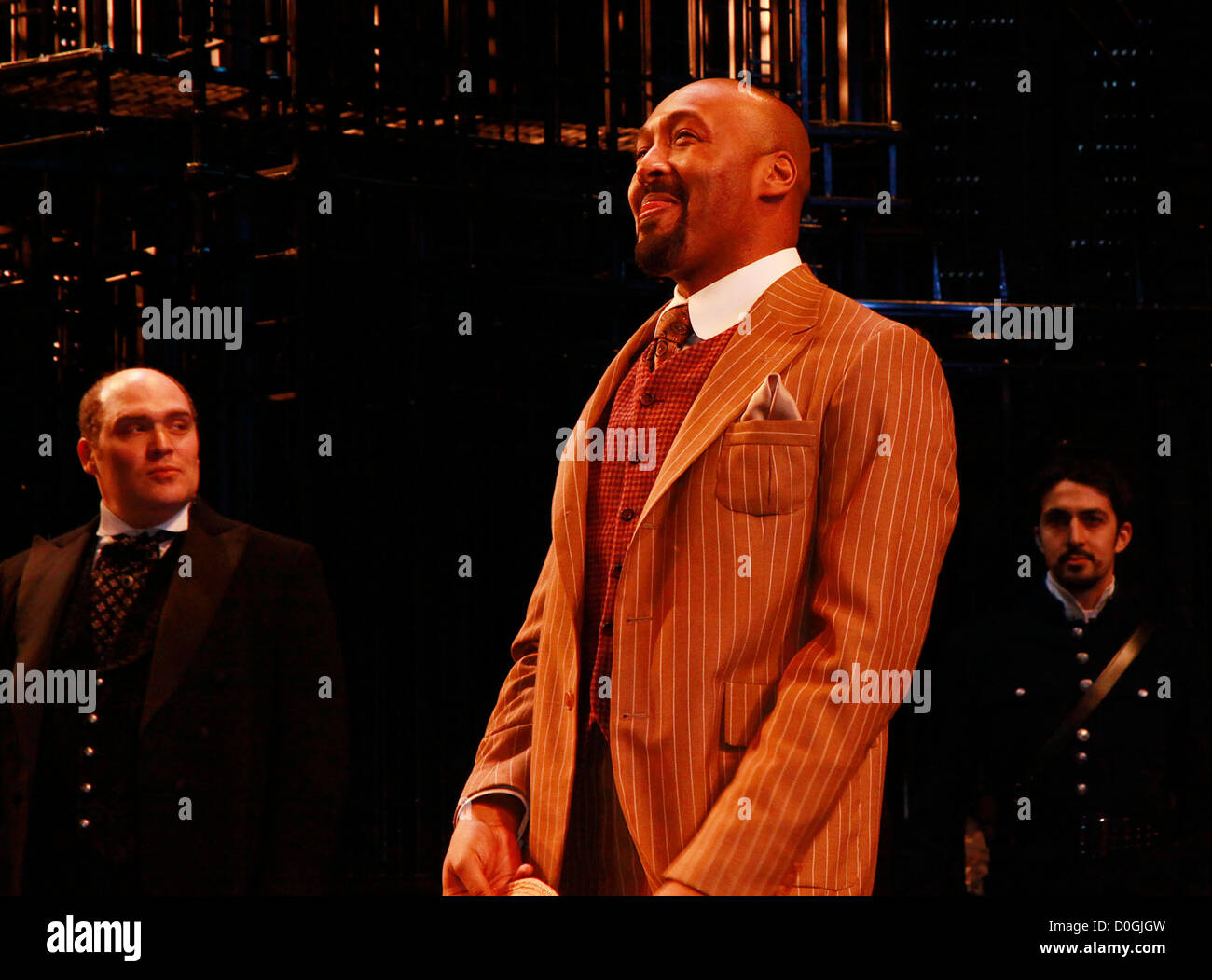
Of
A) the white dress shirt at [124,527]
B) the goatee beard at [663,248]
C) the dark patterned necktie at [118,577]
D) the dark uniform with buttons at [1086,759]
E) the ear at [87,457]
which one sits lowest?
the dark uniform with buttons at [1086,759]

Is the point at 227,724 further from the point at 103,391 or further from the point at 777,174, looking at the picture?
the point at 777,174

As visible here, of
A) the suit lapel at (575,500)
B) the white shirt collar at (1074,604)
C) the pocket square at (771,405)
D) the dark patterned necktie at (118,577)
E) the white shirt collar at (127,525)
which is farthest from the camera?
the white shirt collar at (1074,604)

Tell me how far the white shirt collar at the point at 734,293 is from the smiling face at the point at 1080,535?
1.80 m

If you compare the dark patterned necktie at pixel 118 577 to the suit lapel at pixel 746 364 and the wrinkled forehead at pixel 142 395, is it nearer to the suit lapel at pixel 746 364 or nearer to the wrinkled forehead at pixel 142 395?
the wrinkled forehead at pixel 142 395

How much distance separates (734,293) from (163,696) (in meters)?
1.81

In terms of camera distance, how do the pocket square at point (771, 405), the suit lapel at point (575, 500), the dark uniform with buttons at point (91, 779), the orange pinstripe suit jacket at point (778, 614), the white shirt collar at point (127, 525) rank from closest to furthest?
the orange pinstripe suit jacket at point (778, 614) < the pocket square at point (771, 405) < the suit lapel at point (575, 500) < the dark uniform with buttons at point (91, 779) < the white shirt collar at point (127, 525)

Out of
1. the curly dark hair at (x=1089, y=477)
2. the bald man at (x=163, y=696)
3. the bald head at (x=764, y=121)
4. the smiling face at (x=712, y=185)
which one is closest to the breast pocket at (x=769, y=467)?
the smiling face at (x=712, y=185)

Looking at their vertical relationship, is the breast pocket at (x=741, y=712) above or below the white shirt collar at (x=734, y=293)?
below

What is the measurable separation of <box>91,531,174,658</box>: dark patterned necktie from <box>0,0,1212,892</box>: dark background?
1.62 feet

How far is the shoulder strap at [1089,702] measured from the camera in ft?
13.0

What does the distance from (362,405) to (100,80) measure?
45.0 inches

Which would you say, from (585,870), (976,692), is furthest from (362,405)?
(585,870)

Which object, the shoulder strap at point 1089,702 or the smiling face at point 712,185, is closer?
A: the smiling face at point 712,185

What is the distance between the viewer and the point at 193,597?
143 inches
